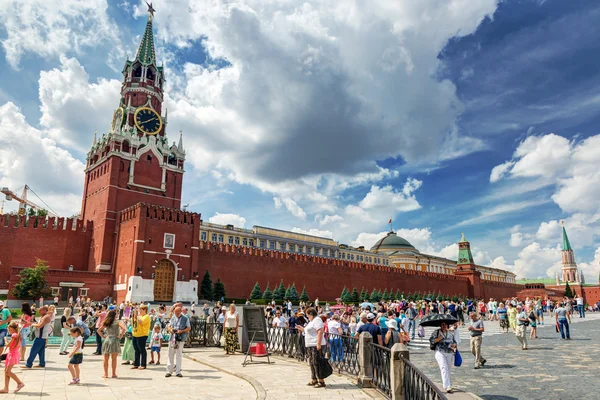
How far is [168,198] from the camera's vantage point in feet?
147

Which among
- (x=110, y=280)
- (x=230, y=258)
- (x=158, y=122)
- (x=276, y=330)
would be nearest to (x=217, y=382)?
(x=276, y=330)

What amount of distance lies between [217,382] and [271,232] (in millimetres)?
60602

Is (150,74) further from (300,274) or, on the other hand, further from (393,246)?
(393,246)

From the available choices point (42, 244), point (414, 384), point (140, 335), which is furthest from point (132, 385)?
point (42, 244)

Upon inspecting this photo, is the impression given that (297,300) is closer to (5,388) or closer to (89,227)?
(89,227)

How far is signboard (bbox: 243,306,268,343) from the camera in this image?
1240 centimetres

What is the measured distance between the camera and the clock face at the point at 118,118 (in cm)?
4551

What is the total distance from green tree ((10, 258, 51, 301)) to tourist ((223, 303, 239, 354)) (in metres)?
25.0

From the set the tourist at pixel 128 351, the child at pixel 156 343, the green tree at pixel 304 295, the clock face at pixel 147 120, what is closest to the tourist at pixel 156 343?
the child at pixel 156 343

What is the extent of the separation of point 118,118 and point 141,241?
17394mm

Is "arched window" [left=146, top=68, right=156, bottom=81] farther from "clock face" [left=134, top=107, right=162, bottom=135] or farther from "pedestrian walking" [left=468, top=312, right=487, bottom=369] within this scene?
"pedestrian walking" [left=468, top=312, right=487, bottom=369]

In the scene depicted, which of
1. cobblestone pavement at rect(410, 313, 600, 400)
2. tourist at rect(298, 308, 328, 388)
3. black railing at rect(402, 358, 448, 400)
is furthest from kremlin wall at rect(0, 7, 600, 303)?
black railing at rect(402, 358, 448, 400)

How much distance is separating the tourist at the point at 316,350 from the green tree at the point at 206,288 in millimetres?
31925

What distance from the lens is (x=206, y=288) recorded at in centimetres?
3944
